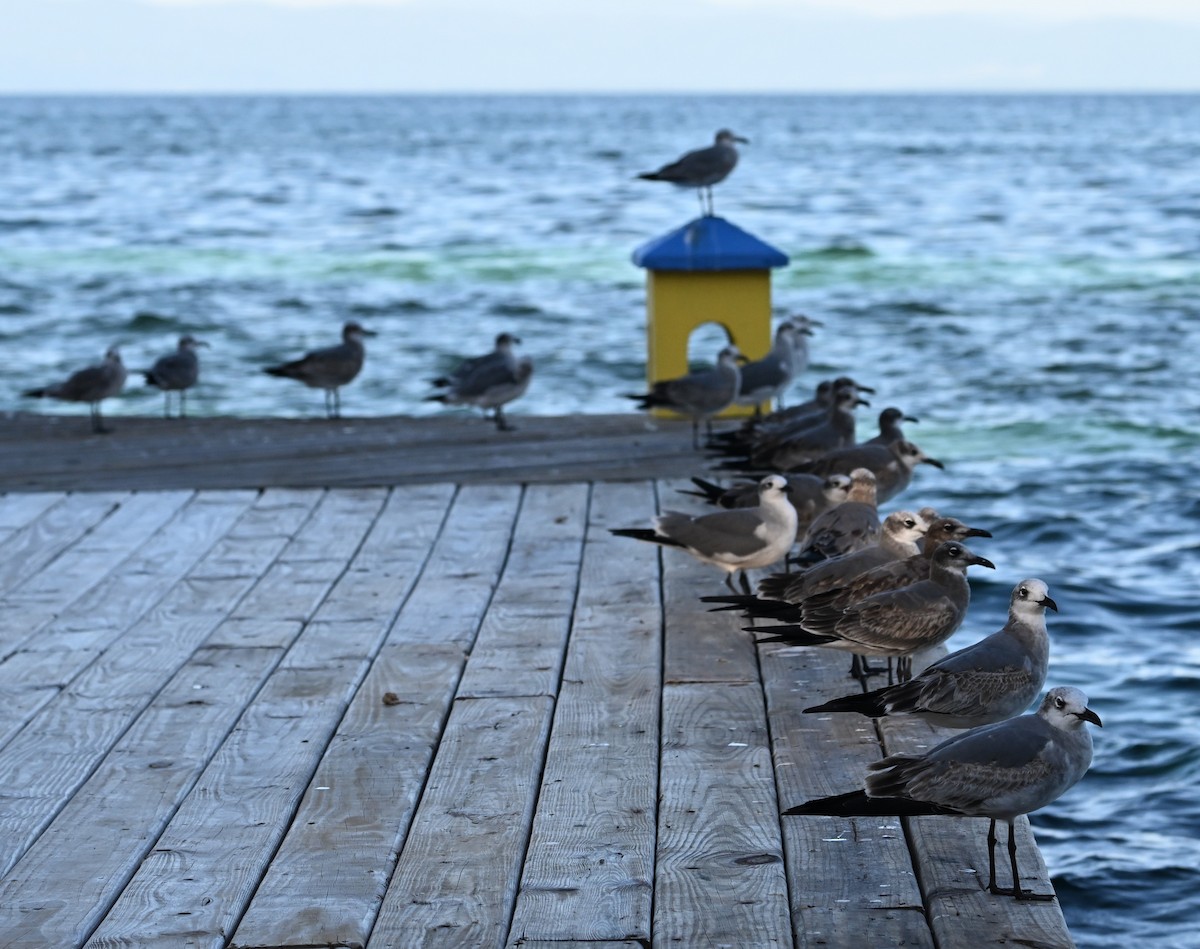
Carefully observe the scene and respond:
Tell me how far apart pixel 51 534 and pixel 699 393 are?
337cm

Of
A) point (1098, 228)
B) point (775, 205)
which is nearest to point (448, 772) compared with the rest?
point (1098, 228)

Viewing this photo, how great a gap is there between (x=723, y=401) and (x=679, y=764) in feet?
14.9

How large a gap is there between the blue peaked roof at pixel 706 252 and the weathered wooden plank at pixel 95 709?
353 centimetres

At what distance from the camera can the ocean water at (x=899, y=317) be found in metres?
8.99

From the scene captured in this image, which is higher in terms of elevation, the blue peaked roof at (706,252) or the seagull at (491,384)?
the blue peaked roof at (706,252)

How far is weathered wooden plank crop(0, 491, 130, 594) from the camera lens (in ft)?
22.2

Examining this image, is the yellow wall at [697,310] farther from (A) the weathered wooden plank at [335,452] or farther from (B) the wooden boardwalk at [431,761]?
(B) the wooden boardwalk at [431,761]

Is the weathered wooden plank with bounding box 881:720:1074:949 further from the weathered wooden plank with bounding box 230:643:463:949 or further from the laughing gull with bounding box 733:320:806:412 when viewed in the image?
the laughing gull with bounding box 733:320:806:412

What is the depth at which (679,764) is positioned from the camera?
15.0 feet

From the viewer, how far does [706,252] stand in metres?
A: 9.23

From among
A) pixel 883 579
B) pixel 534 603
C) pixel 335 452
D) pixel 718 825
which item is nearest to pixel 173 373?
pixel 335 452

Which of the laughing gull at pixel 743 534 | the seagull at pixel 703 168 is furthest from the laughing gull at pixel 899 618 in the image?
the seagull at pixel 703 168

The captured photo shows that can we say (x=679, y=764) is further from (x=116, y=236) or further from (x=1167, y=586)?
(x=116, y=236)

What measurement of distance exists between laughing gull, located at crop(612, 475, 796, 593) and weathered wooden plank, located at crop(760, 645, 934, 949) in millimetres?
775
